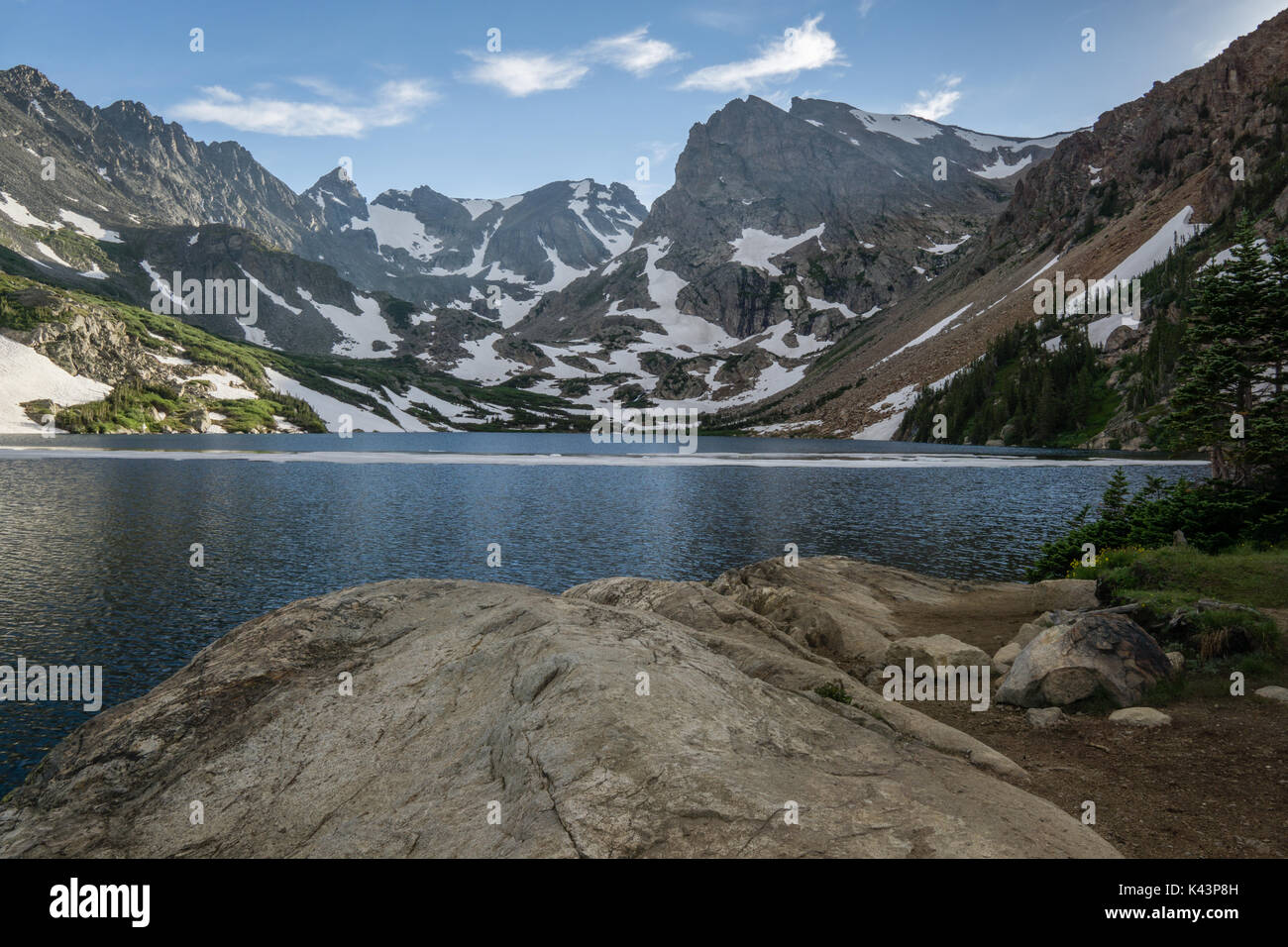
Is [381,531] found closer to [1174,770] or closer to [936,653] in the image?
[936,653]

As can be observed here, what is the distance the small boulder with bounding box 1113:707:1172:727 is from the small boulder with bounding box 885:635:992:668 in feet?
14.8

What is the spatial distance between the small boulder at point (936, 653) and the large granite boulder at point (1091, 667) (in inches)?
83.7

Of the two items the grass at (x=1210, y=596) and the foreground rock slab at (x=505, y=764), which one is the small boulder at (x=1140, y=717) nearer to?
the grass at (x=1210, y=596)

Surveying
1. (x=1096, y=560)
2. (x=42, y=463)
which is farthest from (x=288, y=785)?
(x=42, y=463)

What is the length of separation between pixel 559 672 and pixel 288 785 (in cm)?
485

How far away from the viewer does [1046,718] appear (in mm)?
16391

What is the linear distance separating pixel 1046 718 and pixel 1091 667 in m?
2.37

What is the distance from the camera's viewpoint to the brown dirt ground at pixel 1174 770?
10906mm

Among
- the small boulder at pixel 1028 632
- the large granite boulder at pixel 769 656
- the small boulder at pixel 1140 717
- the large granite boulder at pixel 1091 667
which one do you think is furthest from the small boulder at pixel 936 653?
the small boulder at pixel 1140 717
